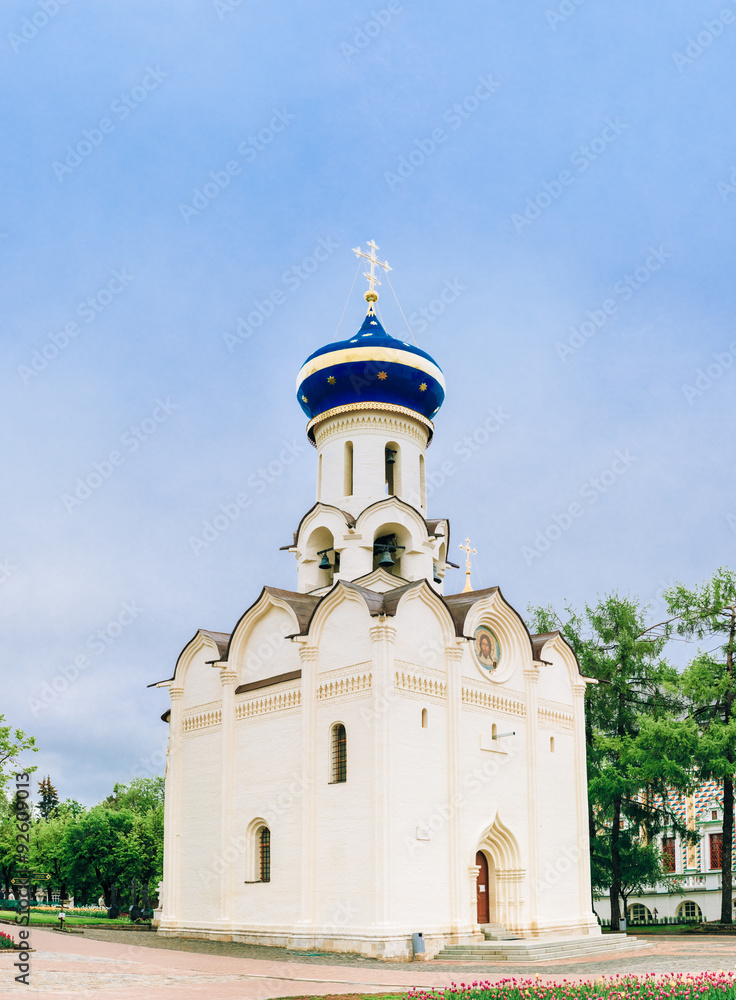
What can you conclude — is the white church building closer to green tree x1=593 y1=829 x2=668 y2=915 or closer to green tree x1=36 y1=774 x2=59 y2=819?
green tree x1=593 y1=829 x2=668 y2=915

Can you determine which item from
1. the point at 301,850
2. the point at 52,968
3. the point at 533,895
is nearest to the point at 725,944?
the point at 533,895

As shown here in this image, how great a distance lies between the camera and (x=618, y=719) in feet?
79.7

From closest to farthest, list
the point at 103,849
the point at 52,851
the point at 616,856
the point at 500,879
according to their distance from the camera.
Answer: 1. the point at 500,879
2. the point at 616,856
3. the point at 103,849
4. the point at 52,851

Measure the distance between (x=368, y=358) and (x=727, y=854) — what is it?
1379 cm

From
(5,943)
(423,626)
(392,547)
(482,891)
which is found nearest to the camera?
(5,943)

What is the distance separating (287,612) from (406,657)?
321 centimetres

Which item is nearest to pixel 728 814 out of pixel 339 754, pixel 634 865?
pixel 634 865

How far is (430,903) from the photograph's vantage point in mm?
16516

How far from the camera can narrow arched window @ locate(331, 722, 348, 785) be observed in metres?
17.4

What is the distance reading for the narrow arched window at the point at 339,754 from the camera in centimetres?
1741

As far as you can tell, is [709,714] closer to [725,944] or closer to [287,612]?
[725,944]

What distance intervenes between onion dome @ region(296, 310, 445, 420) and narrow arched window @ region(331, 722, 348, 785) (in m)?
7.44

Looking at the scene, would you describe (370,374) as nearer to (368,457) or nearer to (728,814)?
(368,457)

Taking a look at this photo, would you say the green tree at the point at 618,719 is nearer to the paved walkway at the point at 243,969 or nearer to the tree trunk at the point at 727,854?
the tree trunk at the point at 727,854
